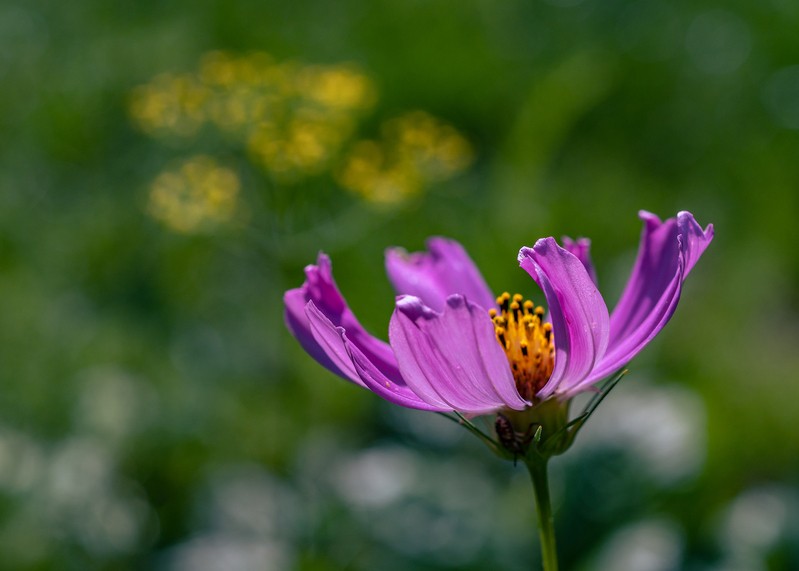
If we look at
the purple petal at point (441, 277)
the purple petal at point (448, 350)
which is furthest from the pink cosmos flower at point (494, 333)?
the purple petal at point (441, 277)

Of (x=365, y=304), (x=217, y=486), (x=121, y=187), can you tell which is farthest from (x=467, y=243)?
(x=121, y=187)

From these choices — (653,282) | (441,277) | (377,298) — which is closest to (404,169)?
(377,298)

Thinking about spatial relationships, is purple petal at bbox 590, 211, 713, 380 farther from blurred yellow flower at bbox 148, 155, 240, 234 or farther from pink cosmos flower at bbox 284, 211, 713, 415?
blurred yellow flower at bbox 148, 155, 240, 234

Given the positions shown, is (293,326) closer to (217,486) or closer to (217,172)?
(217,172)

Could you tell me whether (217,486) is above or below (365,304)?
below

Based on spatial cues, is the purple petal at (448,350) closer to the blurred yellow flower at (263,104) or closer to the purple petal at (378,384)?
the purple petal at (378,384)

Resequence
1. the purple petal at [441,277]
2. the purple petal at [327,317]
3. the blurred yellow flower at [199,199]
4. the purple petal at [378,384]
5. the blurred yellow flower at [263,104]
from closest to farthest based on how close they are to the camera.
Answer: the purple petal at [378,384] → the purple petal at [327,317] → the purple petal at [441,277] → the blurred yellow flower at [199,199] → the blurred yellow flower at [263,104]

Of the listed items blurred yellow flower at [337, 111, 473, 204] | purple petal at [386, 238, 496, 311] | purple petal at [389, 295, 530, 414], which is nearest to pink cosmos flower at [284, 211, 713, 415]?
purple petal at [389, 295, 530, 414]
